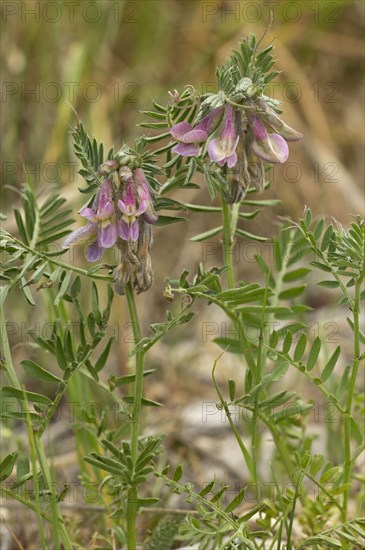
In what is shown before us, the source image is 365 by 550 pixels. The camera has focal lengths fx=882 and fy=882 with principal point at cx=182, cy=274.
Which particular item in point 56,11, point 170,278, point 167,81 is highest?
point 56,11

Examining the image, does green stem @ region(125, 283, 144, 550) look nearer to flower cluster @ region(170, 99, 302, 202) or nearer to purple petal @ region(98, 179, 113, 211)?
purple petal @ region(98, 179, 113, 211)

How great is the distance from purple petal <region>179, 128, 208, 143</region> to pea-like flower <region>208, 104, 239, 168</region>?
1.1 inches

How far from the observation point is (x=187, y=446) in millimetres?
2889

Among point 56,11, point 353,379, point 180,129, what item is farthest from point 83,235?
point 56,11

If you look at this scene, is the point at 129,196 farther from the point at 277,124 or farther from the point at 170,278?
the point at 277,124

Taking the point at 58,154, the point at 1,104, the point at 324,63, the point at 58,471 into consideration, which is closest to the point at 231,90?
the point at 58,471

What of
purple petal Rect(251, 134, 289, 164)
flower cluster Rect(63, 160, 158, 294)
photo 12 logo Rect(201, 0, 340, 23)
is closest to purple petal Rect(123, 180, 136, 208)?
flower cluster Rect(63, 160, 158, 294)

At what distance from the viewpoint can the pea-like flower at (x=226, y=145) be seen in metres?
1.48

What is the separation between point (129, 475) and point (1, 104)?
9.49 ft

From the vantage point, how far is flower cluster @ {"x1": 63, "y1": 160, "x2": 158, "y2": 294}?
4.78ft

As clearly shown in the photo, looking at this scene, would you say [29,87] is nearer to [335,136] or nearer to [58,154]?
[58,154]

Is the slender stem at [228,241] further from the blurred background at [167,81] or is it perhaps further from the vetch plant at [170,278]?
the blurred background at [167,81]

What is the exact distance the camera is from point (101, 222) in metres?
1.47

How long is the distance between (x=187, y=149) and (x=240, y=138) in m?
0.10
